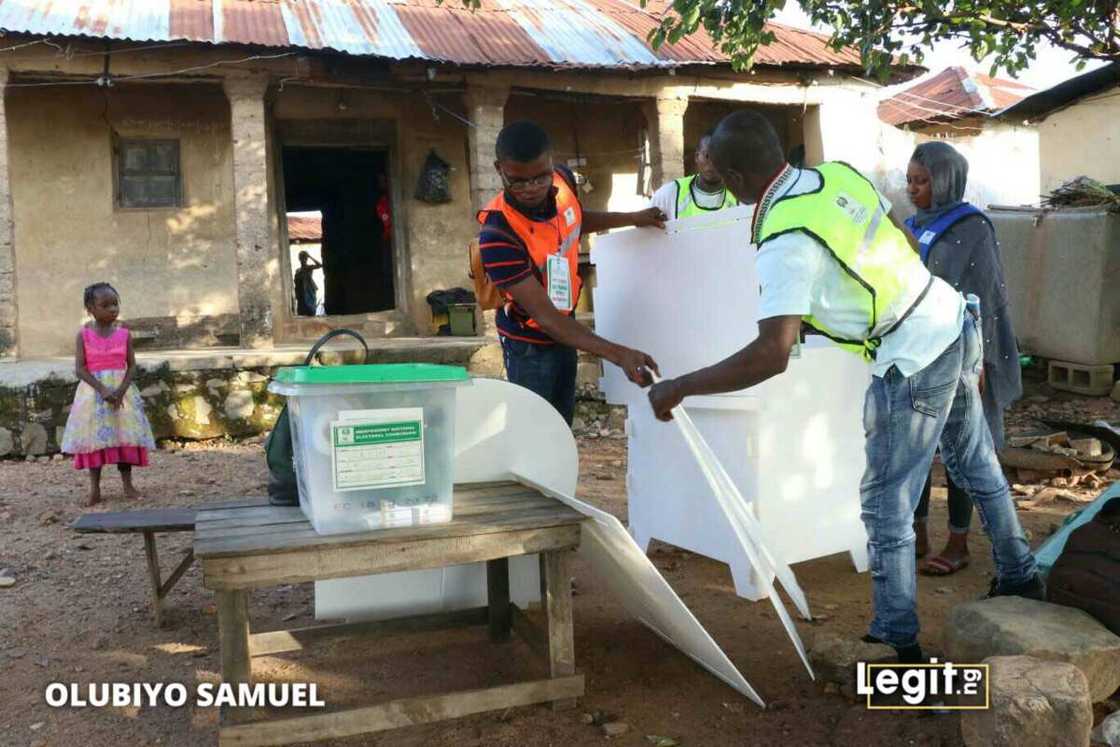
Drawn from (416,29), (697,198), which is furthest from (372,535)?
(416,29)

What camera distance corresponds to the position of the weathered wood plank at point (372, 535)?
2.32 metres

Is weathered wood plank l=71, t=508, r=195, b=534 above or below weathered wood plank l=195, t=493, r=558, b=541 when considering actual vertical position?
below

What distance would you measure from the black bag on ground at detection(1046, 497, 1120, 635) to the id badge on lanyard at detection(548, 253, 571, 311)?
184cm

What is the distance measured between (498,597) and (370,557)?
37.8 inches

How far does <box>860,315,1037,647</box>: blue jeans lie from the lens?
263 cm

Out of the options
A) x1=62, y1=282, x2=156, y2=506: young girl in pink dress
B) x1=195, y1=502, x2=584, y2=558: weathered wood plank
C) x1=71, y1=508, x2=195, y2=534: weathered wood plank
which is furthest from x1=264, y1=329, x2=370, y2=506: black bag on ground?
x1=62, y1=282, x2=156, y2=506: young girl in pink dress

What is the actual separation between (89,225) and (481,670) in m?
8.20

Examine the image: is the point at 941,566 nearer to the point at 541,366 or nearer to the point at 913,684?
the point at 913,684

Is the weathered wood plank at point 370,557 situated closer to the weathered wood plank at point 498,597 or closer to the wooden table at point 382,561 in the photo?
the wooden table at point 382,561

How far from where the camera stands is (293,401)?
103 inches

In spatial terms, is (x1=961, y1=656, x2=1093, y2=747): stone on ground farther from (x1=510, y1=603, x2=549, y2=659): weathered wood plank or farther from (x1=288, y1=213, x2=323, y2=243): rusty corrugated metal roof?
(x1=288, y1=213, x2=323, y2=243): rusty corrugated metal roof

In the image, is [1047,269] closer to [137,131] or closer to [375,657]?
[375,657]

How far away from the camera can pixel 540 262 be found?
3.42m

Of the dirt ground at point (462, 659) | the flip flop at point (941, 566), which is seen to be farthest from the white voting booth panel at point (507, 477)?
the flip flop at point (941, 566)
